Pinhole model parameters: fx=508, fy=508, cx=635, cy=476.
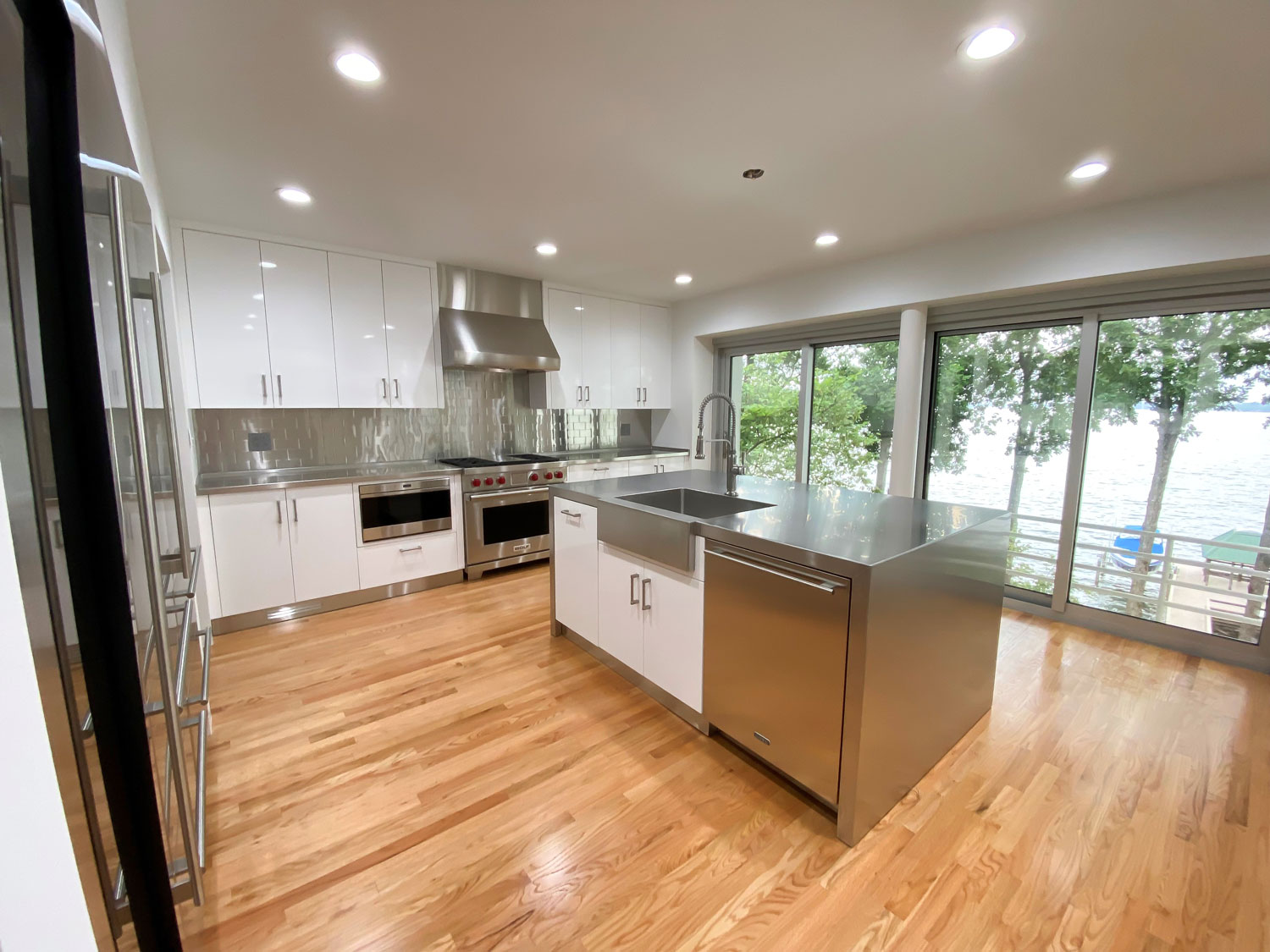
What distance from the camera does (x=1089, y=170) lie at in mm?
2275

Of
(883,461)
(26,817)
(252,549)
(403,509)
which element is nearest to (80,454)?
(26,817)

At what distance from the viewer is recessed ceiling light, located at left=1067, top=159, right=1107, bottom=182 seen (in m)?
2.21

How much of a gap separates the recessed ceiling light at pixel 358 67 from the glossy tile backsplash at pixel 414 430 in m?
2.58

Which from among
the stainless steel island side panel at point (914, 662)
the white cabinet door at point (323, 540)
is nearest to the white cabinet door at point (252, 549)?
the white cabinet door at point (323, 540)

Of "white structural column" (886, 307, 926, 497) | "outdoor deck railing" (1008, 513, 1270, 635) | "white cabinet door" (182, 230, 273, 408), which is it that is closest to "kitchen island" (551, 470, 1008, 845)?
"white structural column" (886, 307, 926, 497)

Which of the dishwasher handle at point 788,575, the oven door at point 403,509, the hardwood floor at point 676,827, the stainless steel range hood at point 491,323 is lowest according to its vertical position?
the hardwood floor at point 676,827

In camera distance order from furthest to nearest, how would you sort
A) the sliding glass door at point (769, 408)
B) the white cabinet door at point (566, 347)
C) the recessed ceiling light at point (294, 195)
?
1. the sliding glass door at point (769, 408)
2. the white cabinet door at point (566, 347)
3. the recessed ceiling light at point (294, 195)

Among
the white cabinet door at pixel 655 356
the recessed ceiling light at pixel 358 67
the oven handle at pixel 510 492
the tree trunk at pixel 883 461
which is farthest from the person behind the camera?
the white cabinet door at pixel 655 356

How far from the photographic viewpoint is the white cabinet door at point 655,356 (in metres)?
5.21

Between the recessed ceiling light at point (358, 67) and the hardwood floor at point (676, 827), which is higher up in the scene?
the recessed ceiling light at point (358, 67)

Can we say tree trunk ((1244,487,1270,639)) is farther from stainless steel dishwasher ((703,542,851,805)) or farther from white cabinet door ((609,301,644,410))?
white cabinet door ((609,301,644,410))

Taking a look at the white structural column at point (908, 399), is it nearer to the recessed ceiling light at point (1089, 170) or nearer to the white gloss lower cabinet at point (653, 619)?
the recessed ceiling light at point (1089, 170)

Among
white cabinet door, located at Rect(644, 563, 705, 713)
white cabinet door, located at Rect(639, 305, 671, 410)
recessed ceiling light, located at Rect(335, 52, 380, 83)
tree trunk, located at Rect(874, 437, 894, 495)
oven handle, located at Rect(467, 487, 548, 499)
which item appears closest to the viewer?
recessed ceiling light, located at Rect(335, 52, 380, 83)

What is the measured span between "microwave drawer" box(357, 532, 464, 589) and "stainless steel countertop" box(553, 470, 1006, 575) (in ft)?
4.80
